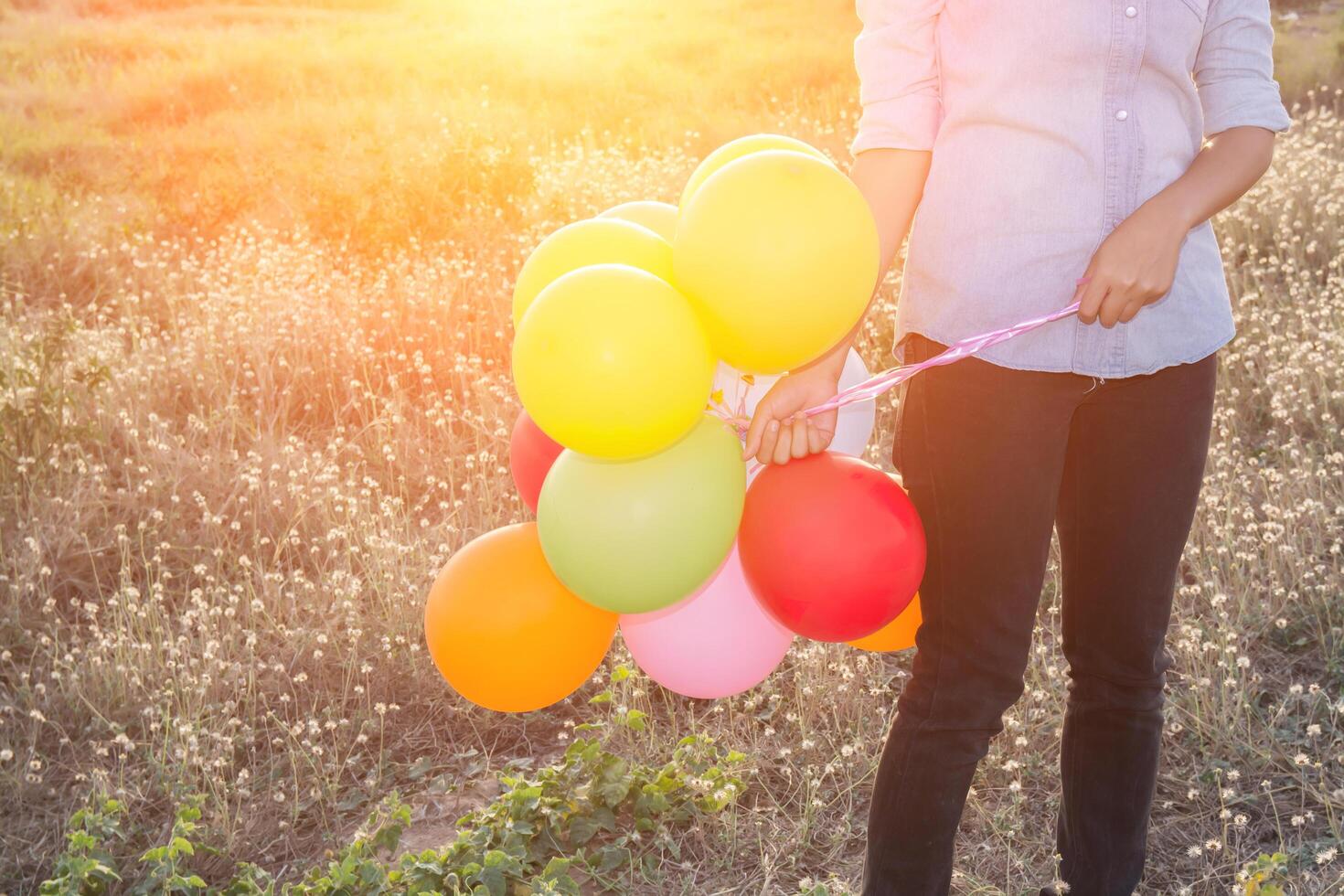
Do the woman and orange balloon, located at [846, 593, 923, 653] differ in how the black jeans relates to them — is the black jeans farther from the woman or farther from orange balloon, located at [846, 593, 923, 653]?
orange balloon, located at [846, 593, 923, 653]

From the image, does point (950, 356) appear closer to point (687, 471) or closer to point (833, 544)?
point (833, 544)

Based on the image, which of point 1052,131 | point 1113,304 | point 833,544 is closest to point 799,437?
point 833,544

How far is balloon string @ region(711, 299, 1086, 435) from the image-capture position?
5.45 ft

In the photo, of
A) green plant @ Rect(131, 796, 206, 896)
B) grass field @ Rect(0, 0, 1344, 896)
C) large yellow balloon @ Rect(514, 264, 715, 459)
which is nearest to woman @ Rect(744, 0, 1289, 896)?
large yellow balloon @ Rect(514, 264, 715, 459)

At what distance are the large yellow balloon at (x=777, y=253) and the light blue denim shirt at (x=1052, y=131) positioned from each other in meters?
0.26

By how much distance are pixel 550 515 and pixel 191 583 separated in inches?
105

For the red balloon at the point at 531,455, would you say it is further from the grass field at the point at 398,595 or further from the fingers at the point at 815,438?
the grass field at the point at 398,595

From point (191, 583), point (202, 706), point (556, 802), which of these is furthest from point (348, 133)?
point (556, 802)

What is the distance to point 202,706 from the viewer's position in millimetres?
3082

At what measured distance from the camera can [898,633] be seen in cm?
203

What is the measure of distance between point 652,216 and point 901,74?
48 centimetres

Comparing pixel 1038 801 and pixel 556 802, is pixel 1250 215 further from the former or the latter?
pixel 556 802

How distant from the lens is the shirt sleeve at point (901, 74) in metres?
1.71

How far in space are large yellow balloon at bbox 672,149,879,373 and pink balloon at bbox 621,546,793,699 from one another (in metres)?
0.52
